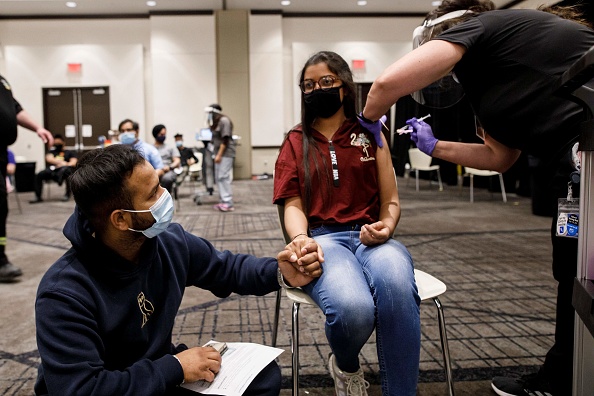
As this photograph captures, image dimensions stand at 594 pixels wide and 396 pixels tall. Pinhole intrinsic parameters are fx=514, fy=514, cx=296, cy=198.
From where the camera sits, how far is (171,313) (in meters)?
1.34

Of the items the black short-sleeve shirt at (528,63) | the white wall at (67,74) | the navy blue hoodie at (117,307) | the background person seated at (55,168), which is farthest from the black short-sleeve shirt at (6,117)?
the white wall at (67,74)

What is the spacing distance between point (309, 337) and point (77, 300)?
5.00 feet

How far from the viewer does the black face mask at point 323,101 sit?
1873 millimetres

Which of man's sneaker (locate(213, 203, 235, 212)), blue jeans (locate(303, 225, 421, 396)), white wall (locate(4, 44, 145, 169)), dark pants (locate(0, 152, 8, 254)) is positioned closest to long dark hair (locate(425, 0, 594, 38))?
blue jeans (locate(303, 225, 421, 396))

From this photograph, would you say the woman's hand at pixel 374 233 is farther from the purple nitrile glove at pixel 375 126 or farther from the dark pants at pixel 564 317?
the dark pants at pixel 564 317

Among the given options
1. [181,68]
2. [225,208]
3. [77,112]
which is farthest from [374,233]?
[77,112]

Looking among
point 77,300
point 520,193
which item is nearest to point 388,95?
point 77,300

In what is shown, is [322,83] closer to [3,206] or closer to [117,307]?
[117,307]

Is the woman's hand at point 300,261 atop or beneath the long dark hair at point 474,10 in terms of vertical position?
beneath

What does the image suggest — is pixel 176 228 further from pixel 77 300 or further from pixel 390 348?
pixel 390 348

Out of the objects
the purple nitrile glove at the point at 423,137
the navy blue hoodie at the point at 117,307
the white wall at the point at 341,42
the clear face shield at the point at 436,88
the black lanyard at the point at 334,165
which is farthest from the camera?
the white wall at the point at 341,42

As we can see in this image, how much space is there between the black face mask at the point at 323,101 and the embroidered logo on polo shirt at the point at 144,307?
96cm

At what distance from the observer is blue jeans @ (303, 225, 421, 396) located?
1411 mm

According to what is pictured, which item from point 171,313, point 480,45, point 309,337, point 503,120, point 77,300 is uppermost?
point 480,45
